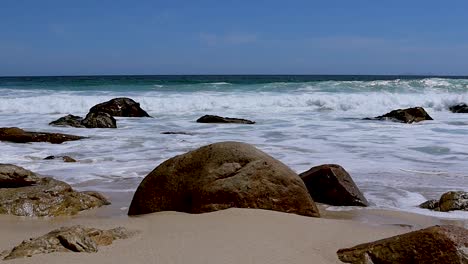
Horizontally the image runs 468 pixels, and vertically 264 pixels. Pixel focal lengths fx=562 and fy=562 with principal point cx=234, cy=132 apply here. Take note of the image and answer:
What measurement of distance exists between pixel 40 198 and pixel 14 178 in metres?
0.60

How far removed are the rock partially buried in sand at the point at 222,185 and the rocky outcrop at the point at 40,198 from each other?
0.56m

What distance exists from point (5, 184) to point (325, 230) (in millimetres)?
3143

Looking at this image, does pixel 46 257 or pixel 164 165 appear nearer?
pixel 46 257

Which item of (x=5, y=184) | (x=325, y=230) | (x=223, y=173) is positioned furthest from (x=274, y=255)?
(x=5, y=184)

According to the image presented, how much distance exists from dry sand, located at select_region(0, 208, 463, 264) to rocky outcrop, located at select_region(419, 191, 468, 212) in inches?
13.9

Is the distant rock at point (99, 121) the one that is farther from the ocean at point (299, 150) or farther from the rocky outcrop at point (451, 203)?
the rocky outcrop at point (451, 203)

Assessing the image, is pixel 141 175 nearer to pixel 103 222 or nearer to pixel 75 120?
pixel 103 222

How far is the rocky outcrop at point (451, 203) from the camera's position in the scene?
4973mm

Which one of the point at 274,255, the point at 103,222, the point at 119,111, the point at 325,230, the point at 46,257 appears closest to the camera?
the point at 46,257

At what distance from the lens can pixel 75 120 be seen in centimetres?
1368

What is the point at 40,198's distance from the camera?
194 inches

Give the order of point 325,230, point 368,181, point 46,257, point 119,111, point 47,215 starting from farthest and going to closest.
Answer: point 119,111, point 368,181, point 47,215, point 325,230, point 46,257

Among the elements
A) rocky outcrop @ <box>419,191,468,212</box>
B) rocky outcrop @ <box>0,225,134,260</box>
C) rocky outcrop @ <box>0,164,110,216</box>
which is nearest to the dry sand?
rocky outcrop @ <box>0,225,134,260</box>

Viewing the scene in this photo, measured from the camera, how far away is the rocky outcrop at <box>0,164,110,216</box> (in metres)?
4.77
